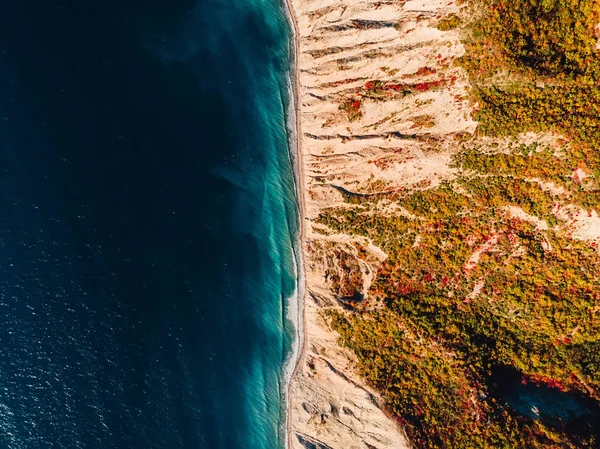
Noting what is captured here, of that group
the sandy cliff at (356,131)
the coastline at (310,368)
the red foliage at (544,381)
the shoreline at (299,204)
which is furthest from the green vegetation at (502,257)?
the shoreline at (299,204)

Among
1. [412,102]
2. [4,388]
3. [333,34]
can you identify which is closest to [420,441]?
[412,102]

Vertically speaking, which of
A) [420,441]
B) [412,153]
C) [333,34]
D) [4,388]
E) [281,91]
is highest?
[333,34]

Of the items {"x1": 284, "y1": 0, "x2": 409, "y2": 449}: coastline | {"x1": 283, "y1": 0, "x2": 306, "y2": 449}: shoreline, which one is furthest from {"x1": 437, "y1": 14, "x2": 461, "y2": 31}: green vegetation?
{"x1": 283, "y1": 0, "x2": 306, "y2": 449}: shoreline

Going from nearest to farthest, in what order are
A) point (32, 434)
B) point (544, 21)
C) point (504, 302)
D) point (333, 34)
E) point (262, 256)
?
1. point (544, 21)
2. point (504, 302)
3. point (333, 34)
4. point (32, 434)
5. point (262, 256)

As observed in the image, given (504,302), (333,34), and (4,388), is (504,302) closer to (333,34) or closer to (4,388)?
(333,34)

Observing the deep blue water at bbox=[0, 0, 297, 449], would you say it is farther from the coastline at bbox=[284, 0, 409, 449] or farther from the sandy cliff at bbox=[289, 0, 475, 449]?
the sandy cliff at bbox=[289, 0, 475, 449]

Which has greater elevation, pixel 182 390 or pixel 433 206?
pixel 433 206

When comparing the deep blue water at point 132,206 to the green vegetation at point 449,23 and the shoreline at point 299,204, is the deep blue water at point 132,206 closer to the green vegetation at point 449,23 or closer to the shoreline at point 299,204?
the shoreline at point 299,204
